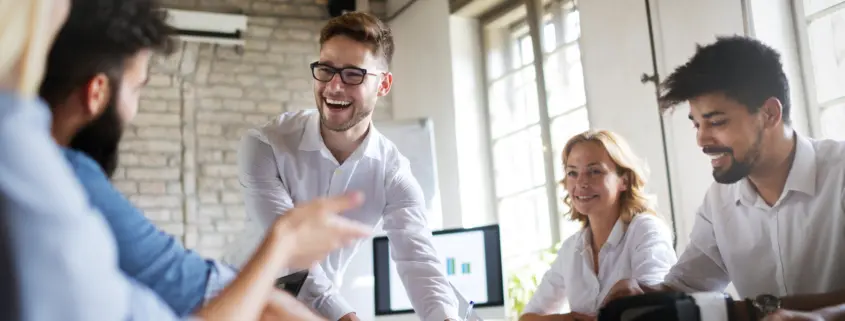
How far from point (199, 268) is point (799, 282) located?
1298 mm

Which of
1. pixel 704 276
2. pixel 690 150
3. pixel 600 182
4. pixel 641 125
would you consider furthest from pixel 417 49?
pixel 704 276

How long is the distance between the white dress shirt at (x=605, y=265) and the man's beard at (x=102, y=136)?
1.50 meters

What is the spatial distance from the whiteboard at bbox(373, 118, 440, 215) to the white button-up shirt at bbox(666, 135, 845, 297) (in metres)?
2.14

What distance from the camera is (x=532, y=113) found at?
439cm

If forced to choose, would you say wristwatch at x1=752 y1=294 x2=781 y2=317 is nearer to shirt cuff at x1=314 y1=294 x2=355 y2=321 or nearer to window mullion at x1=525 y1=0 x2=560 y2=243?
shirt cuff at x1=314 y1=294 x2=355 y2=321

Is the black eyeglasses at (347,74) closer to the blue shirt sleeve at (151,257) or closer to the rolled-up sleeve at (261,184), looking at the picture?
the rolled-up sleeve at (261,184)

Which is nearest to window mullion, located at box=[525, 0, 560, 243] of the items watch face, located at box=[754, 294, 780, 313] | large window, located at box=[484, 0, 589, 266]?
large window, located at box=[484, 0, 589, 266]

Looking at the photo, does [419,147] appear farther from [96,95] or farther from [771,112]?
[96,95]

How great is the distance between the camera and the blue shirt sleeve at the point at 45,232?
0.47 meters

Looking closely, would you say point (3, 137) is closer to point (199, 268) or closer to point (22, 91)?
point (22, 91)

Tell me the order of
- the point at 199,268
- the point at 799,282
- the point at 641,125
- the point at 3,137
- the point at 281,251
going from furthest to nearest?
1. the point at 641,125
2. the point at 799,282
3. the point at 199,268
4. the point at 281,251
5. the point at 3,137

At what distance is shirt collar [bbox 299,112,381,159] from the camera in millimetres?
2105

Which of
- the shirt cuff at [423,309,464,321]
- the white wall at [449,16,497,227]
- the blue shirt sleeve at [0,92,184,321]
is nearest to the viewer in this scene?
the blue shirt sleeve at [0,92,184,321]

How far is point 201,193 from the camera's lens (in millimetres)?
4656
